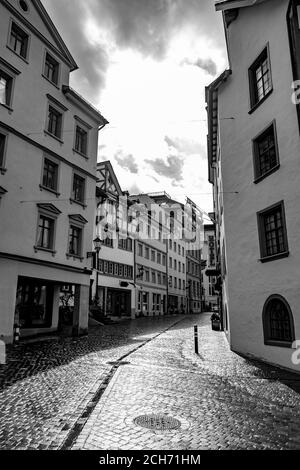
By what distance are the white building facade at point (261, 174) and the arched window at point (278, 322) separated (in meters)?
0.03

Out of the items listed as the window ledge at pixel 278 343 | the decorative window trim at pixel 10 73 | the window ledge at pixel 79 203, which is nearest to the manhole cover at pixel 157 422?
the window ledge at pixel 278 343

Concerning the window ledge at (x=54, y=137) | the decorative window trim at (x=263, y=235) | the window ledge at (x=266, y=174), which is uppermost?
the window ledge at (x=54, y=137)

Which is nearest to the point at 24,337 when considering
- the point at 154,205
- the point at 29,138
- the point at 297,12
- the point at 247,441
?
the point at 29,138

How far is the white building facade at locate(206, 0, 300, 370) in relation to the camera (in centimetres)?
1141

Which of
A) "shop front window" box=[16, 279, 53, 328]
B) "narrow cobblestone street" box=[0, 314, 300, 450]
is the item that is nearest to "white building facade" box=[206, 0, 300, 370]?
"narrow cobblestone street" box=[0, 314, 300, 450]

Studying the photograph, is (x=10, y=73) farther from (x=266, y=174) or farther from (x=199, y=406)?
(x=199, y=406)

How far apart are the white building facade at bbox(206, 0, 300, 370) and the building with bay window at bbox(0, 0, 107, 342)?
31.7 feet

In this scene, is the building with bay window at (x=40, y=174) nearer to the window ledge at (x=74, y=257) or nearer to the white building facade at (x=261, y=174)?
the window ledge at (x=74, y=257)

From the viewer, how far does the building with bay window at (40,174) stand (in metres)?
17.2

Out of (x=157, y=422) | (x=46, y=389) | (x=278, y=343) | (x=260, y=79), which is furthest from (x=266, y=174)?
(x=46, y=389)

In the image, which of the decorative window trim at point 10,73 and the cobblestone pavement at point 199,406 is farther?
the decorative window trim at point 10,73

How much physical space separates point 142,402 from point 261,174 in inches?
380

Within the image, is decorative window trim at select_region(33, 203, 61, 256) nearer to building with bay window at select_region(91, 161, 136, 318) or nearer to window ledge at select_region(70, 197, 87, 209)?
window ledge at select_region(70, 197, 87, 209)

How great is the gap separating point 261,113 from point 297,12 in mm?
3322
